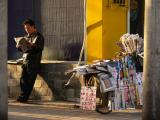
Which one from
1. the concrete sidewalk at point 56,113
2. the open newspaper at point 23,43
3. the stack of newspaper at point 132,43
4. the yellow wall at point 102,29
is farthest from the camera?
the open newspaper at point 23,43

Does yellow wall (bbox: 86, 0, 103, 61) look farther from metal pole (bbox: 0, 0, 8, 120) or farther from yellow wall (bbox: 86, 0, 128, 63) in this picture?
metal pole (bbox: 0, 0, 8, 120)

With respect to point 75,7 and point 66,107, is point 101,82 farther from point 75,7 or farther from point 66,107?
point 75,7

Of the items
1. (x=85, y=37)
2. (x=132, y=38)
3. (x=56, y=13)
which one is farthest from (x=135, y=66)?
(x=56, y=13)

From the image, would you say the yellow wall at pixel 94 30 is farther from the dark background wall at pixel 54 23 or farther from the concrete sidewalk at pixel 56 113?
the concrete sidewalk at pixel 56 113

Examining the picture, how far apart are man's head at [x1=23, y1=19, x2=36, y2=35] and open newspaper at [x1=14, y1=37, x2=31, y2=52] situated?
28 centimetres

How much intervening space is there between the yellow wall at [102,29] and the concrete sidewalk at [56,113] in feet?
4.30

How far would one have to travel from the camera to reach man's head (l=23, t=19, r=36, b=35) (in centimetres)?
1255

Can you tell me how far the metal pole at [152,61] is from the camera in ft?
27.9

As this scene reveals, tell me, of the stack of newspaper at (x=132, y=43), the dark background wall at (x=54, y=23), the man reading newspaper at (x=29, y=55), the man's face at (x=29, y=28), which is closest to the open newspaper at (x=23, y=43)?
the man reading newspaper at (x=29, y=55)

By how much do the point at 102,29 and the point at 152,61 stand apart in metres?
3.80

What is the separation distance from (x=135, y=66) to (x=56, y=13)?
2933 millimetres

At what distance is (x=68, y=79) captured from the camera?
1278 centimetres

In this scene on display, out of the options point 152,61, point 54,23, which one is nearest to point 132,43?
point 152,61

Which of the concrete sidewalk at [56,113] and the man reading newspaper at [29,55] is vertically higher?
the man reading newspaper at [29,55]
